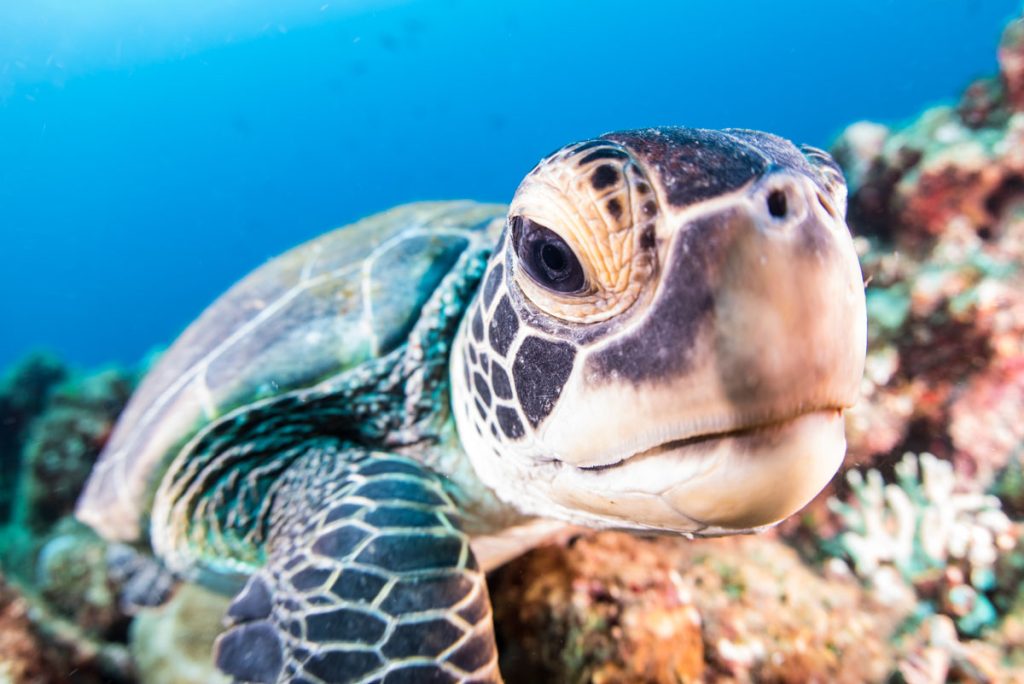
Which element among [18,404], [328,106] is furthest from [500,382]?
[328,106]

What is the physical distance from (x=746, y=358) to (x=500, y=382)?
660mm

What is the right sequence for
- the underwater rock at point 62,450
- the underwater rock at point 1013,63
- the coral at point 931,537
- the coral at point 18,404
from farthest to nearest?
the coral at point 18,404 → the underwater rock at point 62,450 → the underwater rock at point 1013,63 → the coral at point 931,537

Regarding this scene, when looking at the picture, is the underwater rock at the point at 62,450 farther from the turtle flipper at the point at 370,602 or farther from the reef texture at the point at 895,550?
the reef texture at the point at 895,550

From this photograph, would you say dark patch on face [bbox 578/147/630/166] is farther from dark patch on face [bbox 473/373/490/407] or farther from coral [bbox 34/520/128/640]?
coral [bbox 34/520/128/640]

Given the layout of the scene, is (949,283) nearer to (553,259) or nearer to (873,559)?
(873,559)

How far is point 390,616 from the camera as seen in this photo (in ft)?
4.50

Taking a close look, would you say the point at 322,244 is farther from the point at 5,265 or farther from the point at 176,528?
the point at 5,265

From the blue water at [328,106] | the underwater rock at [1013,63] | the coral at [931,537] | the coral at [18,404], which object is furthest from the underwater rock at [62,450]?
the blue water at [328,106]

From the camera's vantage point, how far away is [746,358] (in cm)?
85

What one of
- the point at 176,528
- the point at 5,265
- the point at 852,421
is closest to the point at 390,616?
the point at 176,528

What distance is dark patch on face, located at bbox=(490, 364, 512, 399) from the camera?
1.34 metres

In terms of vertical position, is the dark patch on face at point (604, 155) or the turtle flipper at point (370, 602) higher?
the dark patch on face at point (604, 155)

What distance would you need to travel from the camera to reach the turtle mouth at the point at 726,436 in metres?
0.90

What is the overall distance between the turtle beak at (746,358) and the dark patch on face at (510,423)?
35 cm
